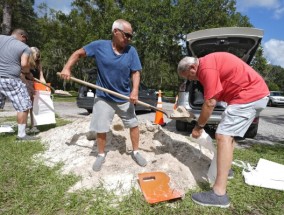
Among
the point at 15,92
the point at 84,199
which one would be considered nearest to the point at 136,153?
the point at 84,199

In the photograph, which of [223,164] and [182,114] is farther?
[182,114]

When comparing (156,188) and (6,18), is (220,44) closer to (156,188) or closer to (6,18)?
(156,188)

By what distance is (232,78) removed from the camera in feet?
9.92

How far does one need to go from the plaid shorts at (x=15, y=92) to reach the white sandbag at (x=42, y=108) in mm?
780

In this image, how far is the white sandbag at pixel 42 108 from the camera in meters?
6.03

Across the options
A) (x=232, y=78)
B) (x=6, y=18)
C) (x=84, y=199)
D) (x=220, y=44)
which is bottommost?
(x=84, y=199)

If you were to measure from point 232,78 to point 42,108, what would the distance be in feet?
14.7

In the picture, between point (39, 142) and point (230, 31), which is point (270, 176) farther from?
point (39, 142)

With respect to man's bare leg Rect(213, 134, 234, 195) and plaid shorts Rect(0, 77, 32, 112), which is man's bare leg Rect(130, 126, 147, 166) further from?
plaid shorts Rect(0, 77, 32, 112)

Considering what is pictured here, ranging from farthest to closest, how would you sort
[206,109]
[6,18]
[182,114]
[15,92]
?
1. [6,18]
2. [15,92]
3. [182,114]
4. [206,109]

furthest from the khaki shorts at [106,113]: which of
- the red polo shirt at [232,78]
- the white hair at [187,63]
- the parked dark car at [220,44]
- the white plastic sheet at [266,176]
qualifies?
the parked dark car at [220,44]

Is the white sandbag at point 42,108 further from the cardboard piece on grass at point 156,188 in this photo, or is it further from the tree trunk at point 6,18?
the tree trunk at point 6,18

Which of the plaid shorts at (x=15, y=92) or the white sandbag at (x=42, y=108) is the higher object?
the plaid shorts at (x=15, y=92)

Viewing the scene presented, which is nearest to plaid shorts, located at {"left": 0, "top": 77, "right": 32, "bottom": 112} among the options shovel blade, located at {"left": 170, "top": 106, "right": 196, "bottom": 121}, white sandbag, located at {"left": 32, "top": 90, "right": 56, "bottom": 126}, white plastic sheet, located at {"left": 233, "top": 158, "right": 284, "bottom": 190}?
white sandbag, located at {"left": 32, "top": 90, "right": 56, "bottom": 126}
